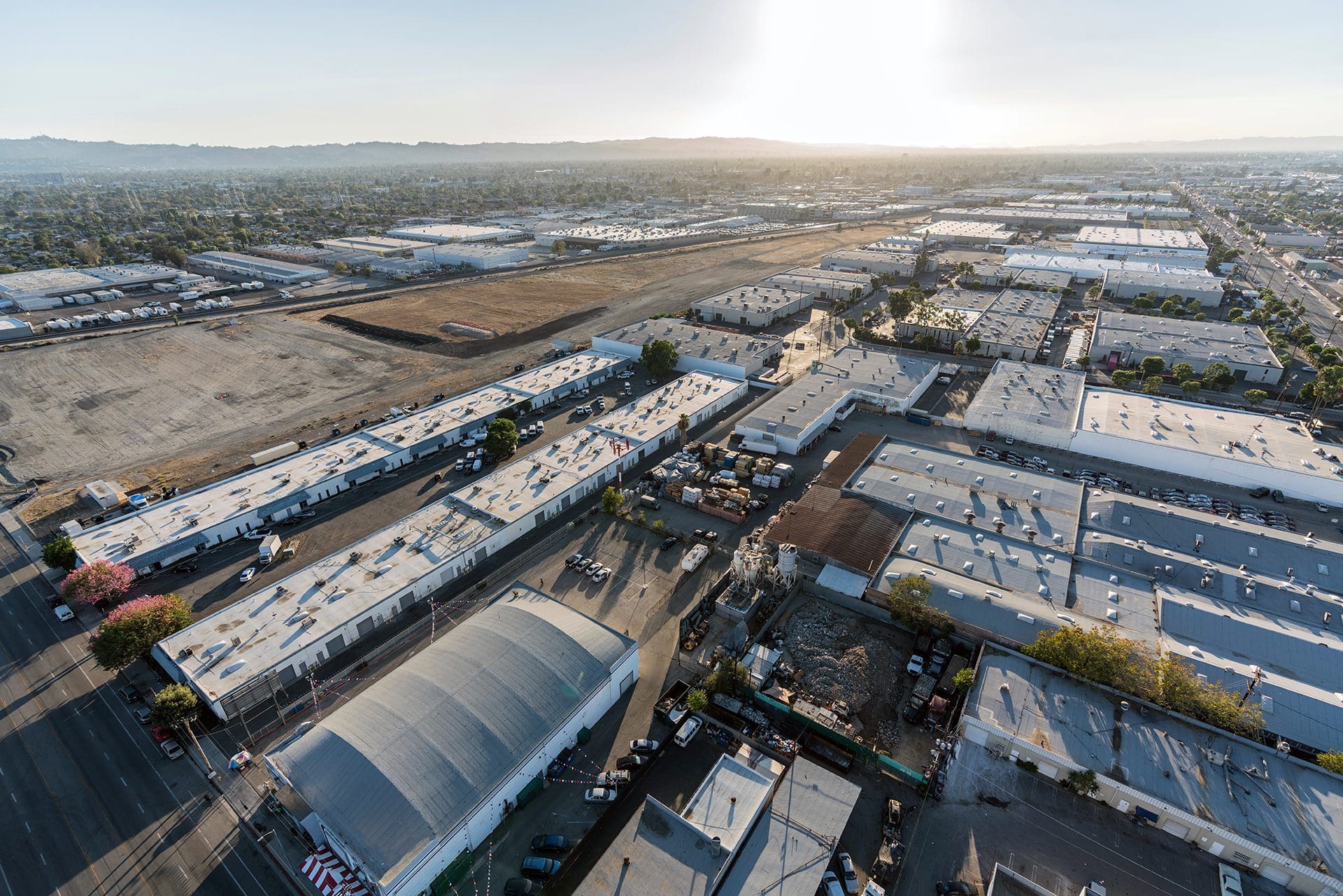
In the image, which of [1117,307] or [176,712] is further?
[1117,307]

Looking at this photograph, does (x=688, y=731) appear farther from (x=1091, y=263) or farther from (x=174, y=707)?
(x=1091, y=263)

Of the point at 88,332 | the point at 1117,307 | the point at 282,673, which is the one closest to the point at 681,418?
the point at 282,673

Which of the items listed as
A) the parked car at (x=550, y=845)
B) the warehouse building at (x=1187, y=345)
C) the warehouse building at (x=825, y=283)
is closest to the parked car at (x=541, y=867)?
the parked car at (x=550, y=845)

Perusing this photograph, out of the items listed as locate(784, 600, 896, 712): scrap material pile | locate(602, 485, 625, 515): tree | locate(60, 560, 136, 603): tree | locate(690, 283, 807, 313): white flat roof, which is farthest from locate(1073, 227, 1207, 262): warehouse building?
locate(60, 560, 136, 603): tree

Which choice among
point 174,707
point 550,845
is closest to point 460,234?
point 174,707

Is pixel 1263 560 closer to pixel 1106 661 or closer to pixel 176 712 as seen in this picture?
pixel 1106 661

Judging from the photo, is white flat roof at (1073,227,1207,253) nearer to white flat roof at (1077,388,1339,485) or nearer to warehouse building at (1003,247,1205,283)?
warehouse building at (1003,247,1205,283)
